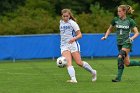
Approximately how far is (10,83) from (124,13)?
10.4ft

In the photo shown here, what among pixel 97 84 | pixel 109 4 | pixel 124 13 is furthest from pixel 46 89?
pixel 109 4

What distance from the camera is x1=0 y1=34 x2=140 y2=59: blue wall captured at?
88.7ft

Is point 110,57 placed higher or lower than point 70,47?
lower

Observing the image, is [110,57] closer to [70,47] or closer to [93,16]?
[93,16]

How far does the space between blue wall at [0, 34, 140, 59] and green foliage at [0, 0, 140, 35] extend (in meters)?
5.67

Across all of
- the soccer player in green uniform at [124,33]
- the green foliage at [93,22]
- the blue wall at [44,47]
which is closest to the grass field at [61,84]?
the soccer player in green uniform at [124,33]

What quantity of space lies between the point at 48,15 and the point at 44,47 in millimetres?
13426

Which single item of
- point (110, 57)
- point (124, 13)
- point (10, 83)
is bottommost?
point (110, 57)

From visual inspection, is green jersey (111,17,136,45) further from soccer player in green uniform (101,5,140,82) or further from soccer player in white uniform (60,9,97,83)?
soccer player in white uniform (60,9,97,83)

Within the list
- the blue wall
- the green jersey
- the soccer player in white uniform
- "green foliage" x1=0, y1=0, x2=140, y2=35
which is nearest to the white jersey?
the soccer player in white uniform

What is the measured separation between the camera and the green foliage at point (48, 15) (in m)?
34.1

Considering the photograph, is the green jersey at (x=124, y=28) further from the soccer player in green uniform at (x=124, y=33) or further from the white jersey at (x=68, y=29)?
the white jersey at (x=68, y=29)

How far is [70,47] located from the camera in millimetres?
14945

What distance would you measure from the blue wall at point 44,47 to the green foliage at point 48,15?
18.6ft
